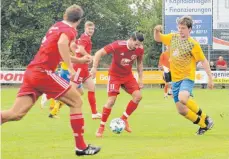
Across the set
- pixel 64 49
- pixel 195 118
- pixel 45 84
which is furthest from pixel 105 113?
pixel 64 49

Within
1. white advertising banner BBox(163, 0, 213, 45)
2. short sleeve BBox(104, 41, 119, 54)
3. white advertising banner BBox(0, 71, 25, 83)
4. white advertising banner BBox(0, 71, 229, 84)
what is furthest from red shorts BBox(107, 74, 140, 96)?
white advertising banner BBox(0, 71, 25, 83)

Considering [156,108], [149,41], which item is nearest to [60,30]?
[156,108]

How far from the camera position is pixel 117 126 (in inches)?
476

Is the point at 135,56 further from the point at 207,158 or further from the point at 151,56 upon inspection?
the point at 151,56

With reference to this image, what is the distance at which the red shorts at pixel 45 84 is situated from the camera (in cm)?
881

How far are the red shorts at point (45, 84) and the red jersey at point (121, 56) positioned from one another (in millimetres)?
3711

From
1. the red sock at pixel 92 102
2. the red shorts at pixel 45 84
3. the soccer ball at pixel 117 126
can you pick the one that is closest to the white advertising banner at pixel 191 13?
the red sock at pixel 92 102

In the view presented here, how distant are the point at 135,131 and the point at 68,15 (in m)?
4.48

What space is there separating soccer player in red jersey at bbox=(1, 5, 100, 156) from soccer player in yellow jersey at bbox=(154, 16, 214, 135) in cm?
339

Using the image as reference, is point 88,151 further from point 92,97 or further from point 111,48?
point 92,97

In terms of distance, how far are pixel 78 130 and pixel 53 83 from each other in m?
0.74

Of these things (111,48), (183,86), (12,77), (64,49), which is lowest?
(12,77)

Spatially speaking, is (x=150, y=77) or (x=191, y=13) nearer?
(x=191, y=13)

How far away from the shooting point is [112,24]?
5538cm
